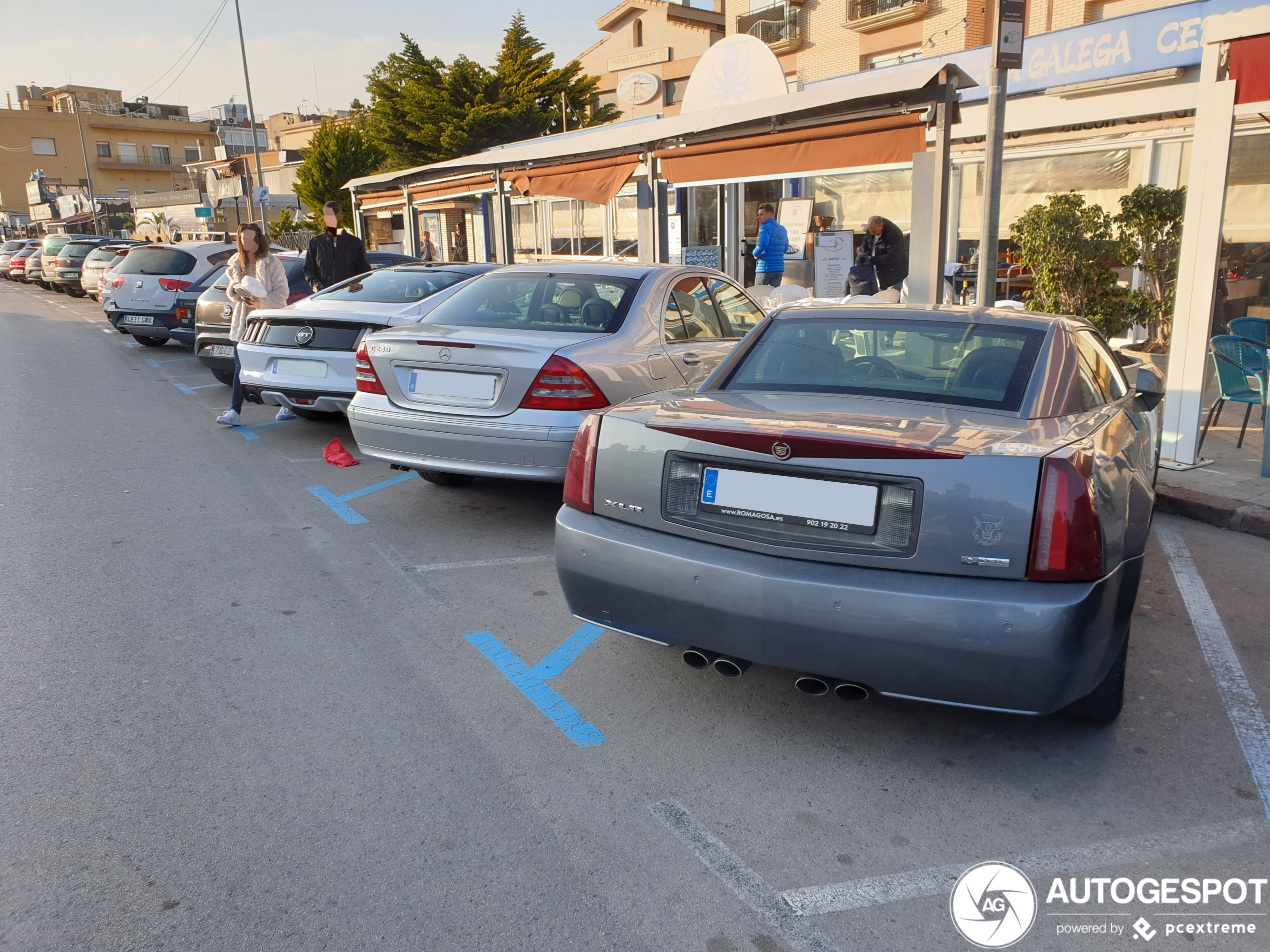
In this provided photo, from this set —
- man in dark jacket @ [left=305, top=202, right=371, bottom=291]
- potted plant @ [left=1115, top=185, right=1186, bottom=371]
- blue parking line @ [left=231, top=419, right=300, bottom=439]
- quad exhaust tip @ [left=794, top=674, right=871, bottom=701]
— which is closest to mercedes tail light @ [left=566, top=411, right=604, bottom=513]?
quad exhaust tip @ [left=794, top=674, right=871, bottom=701]

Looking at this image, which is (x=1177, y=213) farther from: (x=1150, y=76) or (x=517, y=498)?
(x=517, y=498)

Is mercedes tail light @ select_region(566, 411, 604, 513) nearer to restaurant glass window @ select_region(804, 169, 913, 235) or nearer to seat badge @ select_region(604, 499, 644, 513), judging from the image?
seat badge @ select_region(604, 499, 644, 513)

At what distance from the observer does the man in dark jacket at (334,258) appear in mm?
10016

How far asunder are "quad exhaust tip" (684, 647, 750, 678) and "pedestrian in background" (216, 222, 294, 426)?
20.7 feet

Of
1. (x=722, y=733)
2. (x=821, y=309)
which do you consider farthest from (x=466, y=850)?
(x=821, y=309)

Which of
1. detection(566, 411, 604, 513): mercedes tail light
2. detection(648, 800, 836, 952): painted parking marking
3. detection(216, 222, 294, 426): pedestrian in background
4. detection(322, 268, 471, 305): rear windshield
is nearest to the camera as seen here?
detection(648, 800, 836, 952): painted parking marking

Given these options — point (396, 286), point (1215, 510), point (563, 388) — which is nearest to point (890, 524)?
point (563, 388)

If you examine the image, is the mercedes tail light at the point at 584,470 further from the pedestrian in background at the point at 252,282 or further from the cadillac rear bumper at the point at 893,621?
the pedestrian in background at the point at 252,282

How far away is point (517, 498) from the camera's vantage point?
20.1 ft

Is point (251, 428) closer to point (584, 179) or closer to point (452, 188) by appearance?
point (584, 179)

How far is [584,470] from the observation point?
130 inches

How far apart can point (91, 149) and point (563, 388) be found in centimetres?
8970

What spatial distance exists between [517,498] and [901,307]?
3080 millimetres

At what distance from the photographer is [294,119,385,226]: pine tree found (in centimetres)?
3875
